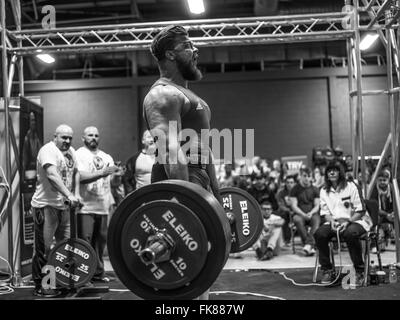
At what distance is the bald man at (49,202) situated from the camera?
3.77 metres

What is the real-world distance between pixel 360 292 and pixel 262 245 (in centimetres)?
216

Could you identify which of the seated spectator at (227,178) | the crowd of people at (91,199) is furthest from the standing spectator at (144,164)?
the seated spectator at (227,178)

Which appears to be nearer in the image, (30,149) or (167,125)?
(167,125)

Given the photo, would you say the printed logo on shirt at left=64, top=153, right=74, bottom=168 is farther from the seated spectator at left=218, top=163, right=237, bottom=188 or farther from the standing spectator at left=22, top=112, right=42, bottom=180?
the seated spectator at left=218, top=163, right=237, bottom=188

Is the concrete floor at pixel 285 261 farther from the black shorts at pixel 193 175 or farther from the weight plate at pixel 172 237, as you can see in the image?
the weight plate at pixel 172 237

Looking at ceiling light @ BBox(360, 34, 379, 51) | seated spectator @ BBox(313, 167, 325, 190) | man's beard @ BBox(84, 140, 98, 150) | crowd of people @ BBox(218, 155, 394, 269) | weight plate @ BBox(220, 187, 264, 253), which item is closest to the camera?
weight plate @ BBox(220, 187, 264, 253)

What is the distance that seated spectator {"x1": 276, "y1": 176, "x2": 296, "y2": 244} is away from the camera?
6.54 meters

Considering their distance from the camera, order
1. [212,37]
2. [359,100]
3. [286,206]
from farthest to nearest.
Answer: [286,206], [212,37], [359,100]

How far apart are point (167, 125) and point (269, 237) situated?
451cm

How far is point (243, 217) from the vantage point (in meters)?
2.38

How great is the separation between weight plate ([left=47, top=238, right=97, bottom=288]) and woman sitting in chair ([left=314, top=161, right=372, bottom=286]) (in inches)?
80.8

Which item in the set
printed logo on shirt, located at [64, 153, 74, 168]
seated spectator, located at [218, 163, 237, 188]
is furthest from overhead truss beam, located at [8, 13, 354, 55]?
seated spectator, located at [218, 163, 237, 188]

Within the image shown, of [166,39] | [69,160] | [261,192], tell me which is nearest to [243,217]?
[166,39]

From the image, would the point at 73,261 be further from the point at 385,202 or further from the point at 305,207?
the point at 385,202
